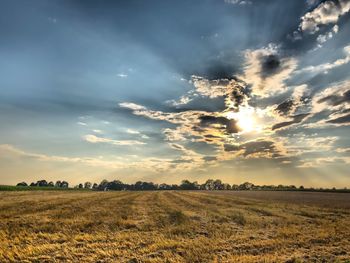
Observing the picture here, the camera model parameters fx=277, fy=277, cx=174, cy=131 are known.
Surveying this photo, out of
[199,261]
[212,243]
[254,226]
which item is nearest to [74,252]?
[199,261]

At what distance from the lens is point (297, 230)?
18.1m

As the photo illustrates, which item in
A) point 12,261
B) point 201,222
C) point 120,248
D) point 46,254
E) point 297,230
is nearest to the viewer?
point 12,261

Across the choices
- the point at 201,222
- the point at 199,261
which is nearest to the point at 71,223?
the point at 201,222

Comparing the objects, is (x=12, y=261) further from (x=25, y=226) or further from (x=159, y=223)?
(x=159, y=223)

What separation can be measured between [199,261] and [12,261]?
24.2 feet

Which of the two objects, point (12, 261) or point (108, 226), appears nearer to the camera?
point (12, 261)

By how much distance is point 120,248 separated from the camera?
42.9ft

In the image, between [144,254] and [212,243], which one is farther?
[212,243]

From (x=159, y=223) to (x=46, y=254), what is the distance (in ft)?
31.3

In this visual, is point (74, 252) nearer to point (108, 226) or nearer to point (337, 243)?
point (108, 226)

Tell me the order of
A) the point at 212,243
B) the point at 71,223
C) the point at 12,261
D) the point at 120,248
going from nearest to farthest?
1. the point at 12,261
2. the point at 120,248
3. the point at 212,243
4. the point at 71,223

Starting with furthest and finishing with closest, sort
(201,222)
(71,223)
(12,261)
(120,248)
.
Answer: (201,222), (71,223), (120,248), (12,261)

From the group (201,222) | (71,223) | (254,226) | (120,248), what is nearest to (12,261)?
(120,248)

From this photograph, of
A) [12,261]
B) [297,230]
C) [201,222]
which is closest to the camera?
[12,261]
